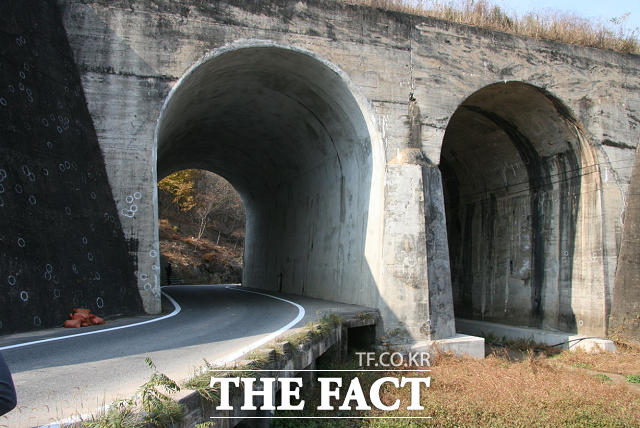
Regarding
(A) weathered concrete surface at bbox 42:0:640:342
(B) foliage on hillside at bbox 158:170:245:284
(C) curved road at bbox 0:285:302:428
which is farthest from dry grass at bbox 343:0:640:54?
(B) foliage on hillside at bbox 158:170:245:284

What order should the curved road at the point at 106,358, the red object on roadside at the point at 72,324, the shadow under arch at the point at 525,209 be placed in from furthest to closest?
the shadow under arch at the point at 525,209 < the red object on roadside at the point at 72,324 < the curved road at the point at 106,358

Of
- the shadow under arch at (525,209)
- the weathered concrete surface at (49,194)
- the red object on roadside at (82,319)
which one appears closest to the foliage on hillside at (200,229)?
the shadow under arch at (525,209)

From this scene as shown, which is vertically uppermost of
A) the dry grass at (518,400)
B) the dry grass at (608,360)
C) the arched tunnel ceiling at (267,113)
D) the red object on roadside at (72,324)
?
the arched tunnel ceiling at (267,113)

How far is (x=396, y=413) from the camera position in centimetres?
812

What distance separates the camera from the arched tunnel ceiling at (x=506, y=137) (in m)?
15.6

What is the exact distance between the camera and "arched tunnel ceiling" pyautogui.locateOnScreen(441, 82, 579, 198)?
1559 centimetres

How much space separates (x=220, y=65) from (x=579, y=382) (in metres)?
10.6

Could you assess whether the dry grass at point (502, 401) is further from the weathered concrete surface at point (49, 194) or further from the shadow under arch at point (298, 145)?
the weathered concrete surface at point (49, 194)

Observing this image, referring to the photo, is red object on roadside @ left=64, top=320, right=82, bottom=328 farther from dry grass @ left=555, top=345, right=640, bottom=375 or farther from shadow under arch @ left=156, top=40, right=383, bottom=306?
dry grass @ left=555, top=345, right=640, bottom=375

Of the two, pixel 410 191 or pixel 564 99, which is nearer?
pixel 410 191

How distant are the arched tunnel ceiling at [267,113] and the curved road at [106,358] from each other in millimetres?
5184

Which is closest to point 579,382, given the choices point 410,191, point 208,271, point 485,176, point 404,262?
point 404,262

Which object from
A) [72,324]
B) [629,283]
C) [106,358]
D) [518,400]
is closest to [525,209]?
[629,283]

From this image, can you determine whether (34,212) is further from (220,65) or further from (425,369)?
(425,369)
